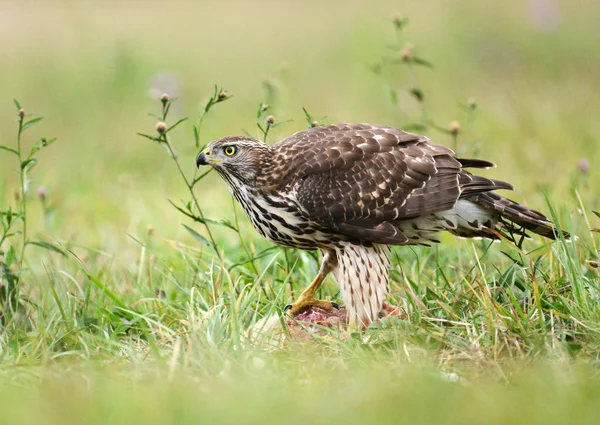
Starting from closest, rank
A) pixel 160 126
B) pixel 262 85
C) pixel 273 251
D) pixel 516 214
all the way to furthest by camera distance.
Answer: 1. pixel 160 126
2. pixel 516 214
3. pixel 273 251
4. pixel 262 85

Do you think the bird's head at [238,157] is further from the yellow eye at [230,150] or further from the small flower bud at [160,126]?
the small flower bud at [160,126]

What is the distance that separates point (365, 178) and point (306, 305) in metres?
0.81

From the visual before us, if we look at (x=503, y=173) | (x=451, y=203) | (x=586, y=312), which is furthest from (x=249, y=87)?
(x=586, y=312)

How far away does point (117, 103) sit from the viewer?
11383 mm

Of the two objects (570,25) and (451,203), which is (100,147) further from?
(570,25)

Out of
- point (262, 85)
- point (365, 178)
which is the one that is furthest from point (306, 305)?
point (262, 85)

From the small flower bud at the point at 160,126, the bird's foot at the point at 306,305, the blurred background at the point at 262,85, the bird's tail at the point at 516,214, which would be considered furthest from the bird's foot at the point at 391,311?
the blurred background at the point at 262,85

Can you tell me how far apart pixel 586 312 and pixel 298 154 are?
5.96 ft

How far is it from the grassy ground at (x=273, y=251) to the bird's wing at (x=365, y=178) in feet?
1.35

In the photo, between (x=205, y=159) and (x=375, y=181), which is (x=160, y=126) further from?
(x=375, y=181)

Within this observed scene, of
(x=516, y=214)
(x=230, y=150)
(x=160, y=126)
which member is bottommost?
(x=516, y=214)

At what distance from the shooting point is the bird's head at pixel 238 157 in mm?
5348

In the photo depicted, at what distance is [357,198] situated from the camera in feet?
17.4

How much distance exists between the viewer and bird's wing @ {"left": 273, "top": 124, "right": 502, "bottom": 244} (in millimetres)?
5215
